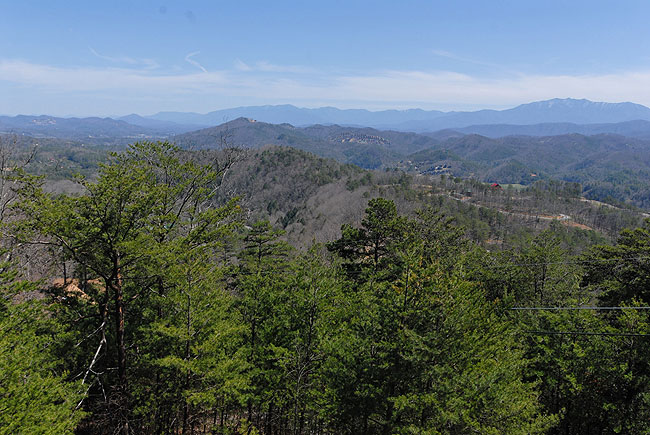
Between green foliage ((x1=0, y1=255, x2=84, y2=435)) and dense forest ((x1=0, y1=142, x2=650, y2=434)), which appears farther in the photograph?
dense forest ((x1=0, y1=142, x2=650, y2=434))

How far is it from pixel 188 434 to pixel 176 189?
1032 cm

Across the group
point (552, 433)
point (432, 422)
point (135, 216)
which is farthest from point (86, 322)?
point (552, 433)

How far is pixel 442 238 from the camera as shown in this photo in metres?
25.4

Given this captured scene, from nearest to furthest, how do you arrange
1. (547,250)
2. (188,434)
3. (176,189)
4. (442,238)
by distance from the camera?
1. (176,189)
2. (188,434)
3. (547,250)
4. (442,238)

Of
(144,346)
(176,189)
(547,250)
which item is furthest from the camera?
(547,250)

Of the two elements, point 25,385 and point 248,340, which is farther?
point 248,340

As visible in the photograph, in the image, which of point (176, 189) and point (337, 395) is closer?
point (337, 395)

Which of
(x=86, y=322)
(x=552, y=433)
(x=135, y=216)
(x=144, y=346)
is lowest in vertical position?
(x=552, y=433)

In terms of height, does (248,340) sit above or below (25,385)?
below

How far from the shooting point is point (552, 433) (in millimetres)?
15953

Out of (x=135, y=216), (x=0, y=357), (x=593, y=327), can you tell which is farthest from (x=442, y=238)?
(x=0, y=357)

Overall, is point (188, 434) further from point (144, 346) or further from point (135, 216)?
point (135, 216)

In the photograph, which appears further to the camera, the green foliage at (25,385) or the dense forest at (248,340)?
the dense forest at (248,340)

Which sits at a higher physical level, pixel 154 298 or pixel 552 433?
pixel 154 298
